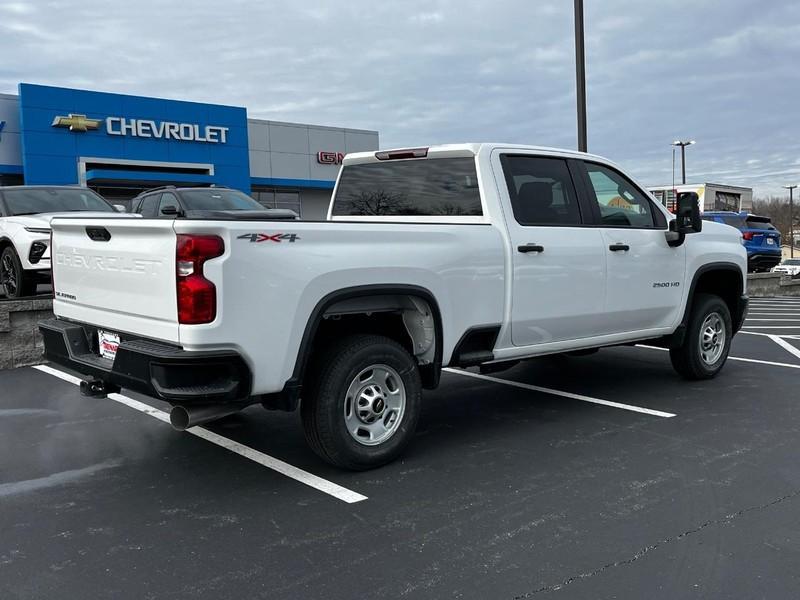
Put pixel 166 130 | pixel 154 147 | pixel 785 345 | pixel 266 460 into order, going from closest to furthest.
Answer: pixel 266 460, pixel 785 345, pixel 154 147, pixel 166 130

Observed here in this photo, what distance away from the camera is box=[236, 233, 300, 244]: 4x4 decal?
3690 millimetres

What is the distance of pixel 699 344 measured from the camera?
6754mm

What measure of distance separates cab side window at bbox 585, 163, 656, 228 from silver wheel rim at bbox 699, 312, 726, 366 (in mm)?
1298

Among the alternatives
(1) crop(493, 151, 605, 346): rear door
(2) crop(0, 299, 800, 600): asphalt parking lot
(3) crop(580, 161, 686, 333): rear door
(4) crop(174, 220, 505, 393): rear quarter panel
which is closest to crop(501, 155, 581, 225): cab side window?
(1) crop(493, 151, 605, 346): rear door

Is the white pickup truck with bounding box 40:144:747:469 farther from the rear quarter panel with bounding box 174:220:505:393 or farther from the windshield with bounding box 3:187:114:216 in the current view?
the windshield with bounding box 3:187:114:216

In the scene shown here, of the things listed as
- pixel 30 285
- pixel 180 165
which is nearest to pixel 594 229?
pixel 30 285

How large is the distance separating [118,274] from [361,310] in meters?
1.41

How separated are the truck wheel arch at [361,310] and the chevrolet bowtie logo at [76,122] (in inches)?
996

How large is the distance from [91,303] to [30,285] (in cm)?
463

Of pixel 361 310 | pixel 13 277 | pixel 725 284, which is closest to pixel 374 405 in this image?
pixel 361 310

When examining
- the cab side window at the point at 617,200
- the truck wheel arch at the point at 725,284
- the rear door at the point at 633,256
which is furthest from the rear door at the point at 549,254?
the truck wheel arch at the point at 725,284

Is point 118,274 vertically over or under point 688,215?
under

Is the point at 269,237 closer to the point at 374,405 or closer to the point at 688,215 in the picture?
the point at 374,405

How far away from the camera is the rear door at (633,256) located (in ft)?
18.9
